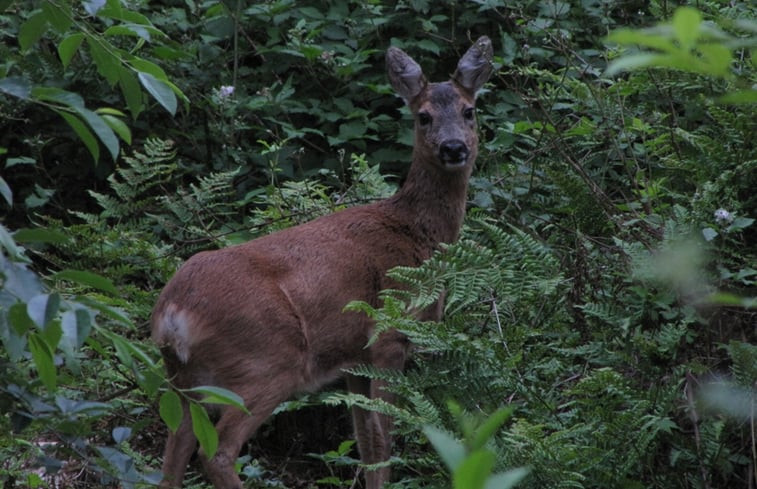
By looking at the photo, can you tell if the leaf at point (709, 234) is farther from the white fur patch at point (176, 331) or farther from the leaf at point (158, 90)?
the white fur patch at point (176, 331)

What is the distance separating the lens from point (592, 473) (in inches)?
149

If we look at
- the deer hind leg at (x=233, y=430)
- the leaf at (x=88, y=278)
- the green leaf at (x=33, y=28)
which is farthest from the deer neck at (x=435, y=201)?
the leaf at (x=88, y=278)

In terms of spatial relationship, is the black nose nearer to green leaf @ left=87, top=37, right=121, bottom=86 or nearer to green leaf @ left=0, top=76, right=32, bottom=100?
green leaf @ left=87, top=37, right=121, bottom=86

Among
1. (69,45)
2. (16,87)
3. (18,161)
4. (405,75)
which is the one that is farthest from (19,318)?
(18,161)

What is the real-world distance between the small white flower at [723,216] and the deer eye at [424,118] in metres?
2.68

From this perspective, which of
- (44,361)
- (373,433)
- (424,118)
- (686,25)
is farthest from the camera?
(424,118)

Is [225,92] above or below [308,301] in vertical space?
below

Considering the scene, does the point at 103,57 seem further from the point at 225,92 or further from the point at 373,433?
the point at 225,92

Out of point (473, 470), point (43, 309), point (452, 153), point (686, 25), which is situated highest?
point (686, 25)

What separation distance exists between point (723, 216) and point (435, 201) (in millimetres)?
2483

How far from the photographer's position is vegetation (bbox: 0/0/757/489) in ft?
9.28

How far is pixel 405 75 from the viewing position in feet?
22.2

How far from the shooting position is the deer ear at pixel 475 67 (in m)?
6.71

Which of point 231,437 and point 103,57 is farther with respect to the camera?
point 231,437
